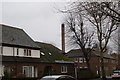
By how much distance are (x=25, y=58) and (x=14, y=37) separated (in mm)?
4010

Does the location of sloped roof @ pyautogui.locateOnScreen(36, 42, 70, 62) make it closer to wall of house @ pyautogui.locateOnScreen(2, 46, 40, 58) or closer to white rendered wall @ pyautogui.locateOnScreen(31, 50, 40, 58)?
white rendered wall @ pyautogui.locateOnScreen(31, 50, 40, 58)

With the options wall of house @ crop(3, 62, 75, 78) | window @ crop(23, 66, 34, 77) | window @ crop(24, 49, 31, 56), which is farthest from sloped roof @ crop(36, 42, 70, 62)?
window @ crop(23, 66, 34, 77)

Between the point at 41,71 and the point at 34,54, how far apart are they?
3125mm

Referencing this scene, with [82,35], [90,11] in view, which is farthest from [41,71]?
[90,11]

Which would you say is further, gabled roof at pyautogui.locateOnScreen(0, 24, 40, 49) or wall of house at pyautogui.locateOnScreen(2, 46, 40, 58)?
gabled roof at pyautogui.locateOnScreen(0, 24, 40, 49)

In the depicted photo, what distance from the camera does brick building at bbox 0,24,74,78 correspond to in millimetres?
37666

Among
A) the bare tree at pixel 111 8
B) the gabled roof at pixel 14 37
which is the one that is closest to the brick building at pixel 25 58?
the gabled roof at pixel 14 37

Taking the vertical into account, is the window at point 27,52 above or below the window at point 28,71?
above

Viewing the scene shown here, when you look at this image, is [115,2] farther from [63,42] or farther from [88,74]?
[63,42]

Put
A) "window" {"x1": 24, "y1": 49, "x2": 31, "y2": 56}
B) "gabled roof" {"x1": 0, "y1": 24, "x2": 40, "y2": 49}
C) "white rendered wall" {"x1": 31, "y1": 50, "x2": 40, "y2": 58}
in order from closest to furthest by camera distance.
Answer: "gabled roof" {"x1": 0, "y1": 24, "x2": 40, "y2": 49}, "window" {"x1": 24, "y1": 49, "x2": 31, "y2": 56}, "white rendered wall" {"x1": 31, "y1": 50, "x2": 40, "y2": 58}

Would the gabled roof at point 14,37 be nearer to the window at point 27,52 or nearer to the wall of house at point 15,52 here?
the wall of house at point 15,52

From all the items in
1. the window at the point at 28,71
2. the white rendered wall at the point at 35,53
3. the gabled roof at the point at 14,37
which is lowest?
the window at the point at 28,71

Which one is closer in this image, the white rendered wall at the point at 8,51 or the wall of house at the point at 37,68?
the wall of house at the point at 37,68

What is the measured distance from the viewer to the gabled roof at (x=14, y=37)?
3983 centimetres
